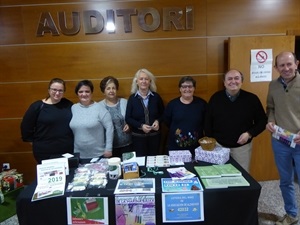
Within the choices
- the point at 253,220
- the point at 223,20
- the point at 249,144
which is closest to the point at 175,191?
the point at 253,220

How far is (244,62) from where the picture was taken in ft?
9.21

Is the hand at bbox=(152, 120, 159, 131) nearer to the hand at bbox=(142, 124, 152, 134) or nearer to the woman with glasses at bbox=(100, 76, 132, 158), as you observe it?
the hand at bbox=(142, 124, 152, 134)

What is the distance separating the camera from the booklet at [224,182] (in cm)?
148

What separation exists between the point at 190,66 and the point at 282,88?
1.20 metres

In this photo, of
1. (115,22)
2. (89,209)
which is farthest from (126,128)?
(115,22)

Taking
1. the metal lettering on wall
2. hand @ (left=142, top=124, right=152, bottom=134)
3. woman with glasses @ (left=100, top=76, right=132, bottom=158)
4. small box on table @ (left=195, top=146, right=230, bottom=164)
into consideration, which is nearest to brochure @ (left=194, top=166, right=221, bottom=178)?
small box on table @ (left=195, top=146, right=230, bottom=164)

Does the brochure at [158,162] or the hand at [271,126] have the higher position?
the hand at [271,126]

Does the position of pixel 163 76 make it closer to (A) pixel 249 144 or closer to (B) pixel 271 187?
(A) pixel 249 144

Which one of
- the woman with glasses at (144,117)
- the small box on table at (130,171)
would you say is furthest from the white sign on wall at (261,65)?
the small box on table at (130,171)

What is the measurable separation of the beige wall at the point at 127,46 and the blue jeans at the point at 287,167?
96 cm

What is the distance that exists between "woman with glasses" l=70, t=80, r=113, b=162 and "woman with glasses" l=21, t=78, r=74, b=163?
0.44 ft

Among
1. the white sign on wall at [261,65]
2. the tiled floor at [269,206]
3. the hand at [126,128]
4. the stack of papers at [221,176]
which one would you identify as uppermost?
the white sign on wall at [261,65]

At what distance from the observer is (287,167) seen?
2.06 meters

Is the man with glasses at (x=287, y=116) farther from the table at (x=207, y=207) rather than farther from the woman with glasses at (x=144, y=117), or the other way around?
the woman with glasses at (x=144, y=117)
